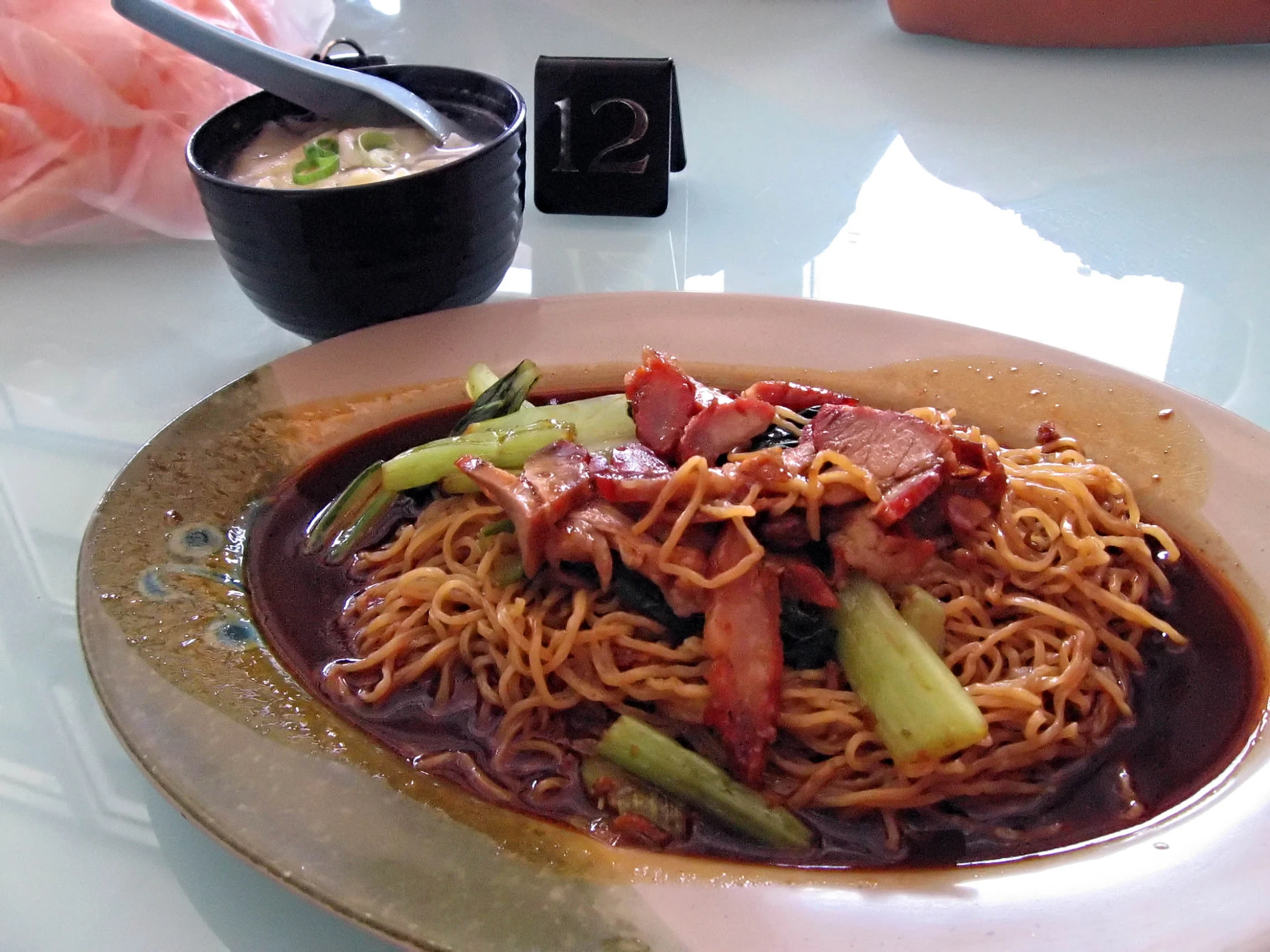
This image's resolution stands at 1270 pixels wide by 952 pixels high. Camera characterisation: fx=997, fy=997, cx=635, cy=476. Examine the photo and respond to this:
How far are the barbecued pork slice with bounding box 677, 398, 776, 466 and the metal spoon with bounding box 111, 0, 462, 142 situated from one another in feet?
3.40

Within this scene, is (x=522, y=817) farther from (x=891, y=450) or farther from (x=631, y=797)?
(x=891, y=450)

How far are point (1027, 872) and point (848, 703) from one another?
1.29 feet

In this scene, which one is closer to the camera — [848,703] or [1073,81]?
[848,703]

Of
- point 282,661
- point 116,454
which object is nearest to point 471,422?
point 282,661

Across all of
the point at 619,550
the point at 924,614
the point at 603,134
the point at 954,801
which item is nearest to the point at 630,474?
the point at 619,550

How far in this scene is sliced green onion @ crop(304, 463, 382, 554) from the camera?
1806 mm

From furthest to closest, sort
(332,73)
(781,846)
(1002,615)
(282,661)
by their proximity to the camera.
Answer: (332,73)
(1002,615)
(282,661)
(781,846)

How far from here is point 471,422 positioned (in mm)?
1928

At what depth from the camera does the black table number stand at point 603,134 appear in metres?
2.76

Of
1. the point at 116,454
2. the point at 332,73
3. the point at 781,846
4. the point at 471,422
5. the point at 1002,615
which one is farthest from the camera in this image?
the point at 332,73

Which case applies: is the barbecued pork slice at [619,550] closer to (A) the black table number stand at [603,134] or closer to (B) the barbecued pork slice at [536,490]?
(B) the barbecued pork slice at [536,490]

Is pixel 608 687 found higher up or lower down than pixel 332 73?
lower down

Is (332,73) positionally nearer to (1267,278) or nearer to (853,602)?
(853,602)

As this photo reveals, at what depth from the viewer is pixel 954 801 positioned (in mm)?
1407
